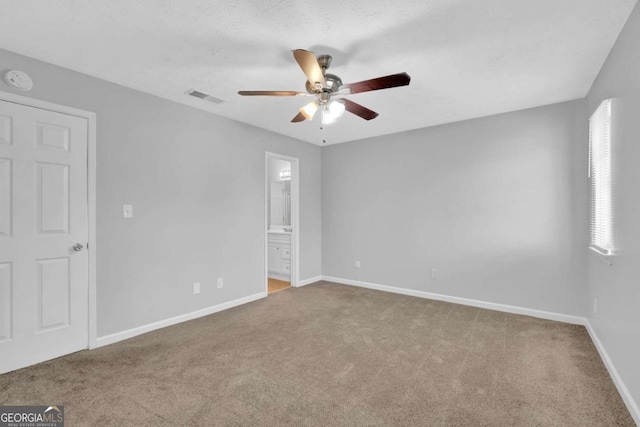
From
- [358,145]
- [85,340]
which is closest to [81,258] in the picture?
[85,340]

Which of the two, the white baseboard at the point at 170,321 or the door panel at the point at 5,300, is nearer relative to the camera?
the door panel at the point at 5,300

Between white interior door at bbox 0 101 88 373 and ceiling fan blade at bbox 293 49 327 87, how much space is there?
7.00 ft

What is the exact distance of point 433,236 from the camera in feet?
14.4

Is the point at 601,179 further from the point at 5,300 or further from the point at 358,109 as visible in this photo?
the point at 5,300

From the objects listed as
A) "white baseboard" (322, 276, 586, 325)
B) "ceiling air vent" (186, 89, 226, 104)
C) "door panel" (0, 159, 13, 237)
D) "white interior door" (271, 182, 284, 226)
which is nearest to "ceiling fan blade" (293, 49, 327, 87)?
"ceiling air vent" (186, 89, 226, 104)

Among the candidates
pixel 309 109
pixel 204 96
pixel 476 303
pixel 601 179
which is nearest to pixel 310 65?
pixel 309 109

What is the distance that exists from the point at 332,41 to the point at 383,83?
50cm

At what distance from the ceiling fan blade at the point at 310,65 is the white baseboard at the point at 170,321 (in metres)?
2.87

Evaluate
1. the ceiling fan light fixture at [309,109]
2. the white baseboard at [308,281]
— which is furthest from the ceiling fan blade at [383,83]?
the white baseboard at [308,281]

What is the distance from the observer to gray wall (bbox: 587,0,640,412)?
72.6 inches

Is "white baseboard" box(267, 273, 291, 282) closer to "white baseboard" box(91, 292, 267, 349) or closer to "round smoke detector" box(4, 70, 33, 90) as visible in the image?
"white baseboard" box(91, 292, 267, 349)

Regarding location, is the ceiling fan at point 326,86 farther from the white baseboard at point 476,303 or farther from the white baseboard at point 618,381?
the white baseboard at point 476,303

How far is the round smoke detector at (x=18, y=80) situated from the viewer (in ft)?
7.67

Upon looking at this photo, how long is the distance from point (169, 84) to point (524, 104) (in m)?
3.85
